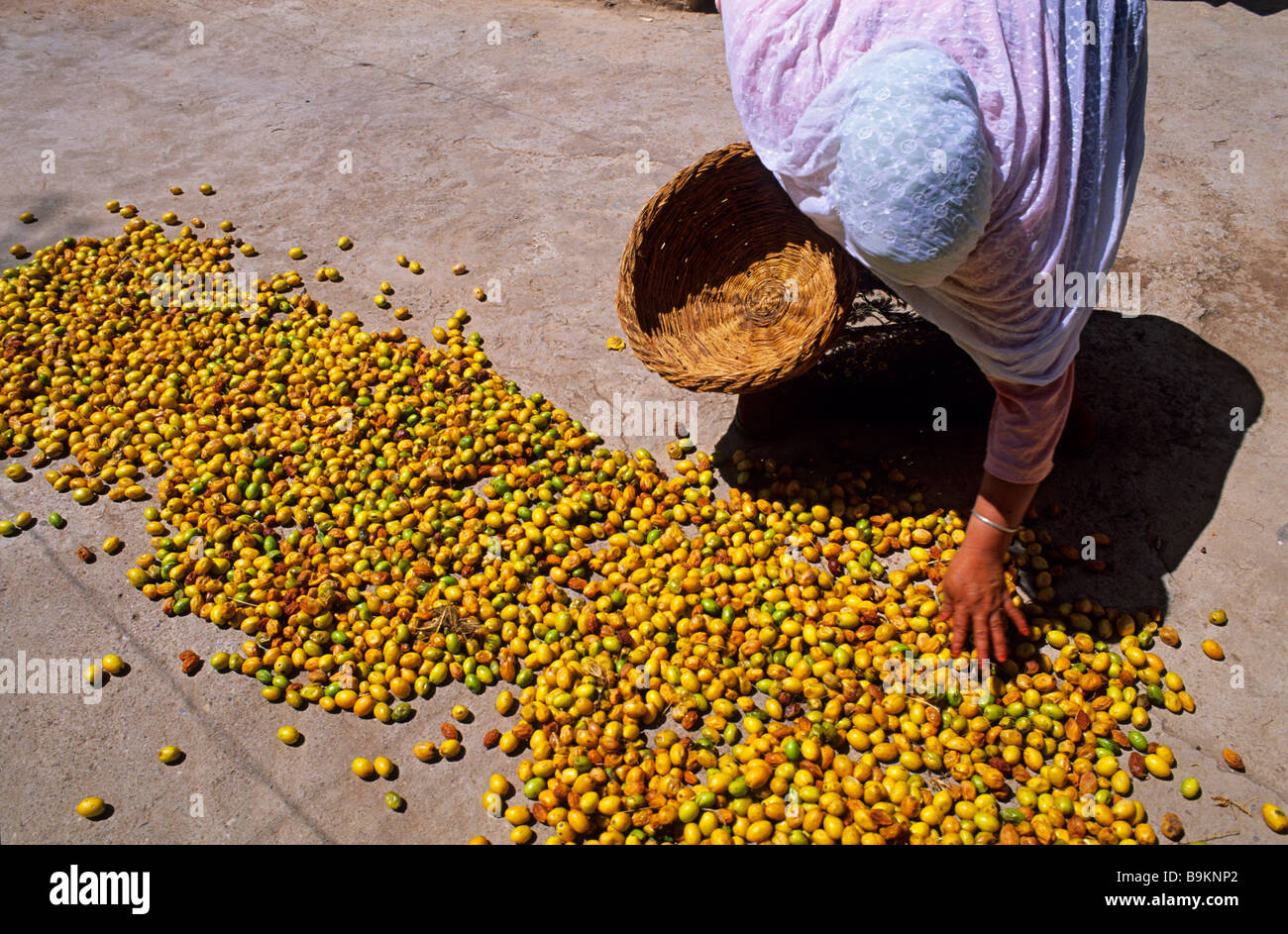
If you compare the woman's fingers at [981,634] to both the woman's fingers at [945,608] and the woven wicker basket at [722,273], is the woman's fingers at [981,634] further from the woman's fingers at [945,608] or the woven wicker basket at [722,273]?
the woven wicker basket at [722,273]

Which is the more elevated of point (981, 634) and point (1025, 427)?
point (1025, 427)

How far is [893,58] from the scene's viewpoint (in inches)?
72.7

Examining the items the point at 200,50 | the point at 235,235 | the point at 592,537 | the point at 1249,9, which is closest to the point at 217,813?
the point at 592,537

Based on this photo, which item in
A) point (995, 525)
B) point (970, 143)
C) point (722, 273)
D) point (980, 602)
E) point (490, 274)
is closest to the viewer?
point (970, 143)

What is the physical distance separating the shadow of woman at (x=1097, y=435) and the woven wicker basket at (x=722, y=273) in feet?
1.03

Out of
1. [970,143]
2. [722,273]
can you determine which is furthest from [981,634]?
[722,273]

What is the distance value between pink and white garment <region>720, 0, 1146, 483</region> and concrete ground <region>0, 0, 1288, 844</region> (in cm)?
120

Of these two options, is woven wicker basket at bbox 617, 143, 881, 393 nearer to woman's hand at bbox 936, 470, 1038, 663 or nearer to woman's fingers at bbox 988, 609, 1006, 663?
woman's hand at bbox 936, 470, 1038, 663

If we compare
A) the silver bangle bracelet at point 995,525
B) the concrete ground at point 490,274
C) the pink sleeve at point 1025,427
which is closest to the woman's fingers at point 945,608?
the silver bangle bracelet at point 995,525

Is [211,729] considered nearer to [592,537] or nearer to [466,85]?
[592,537]

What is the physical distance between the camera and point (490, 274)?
4.38m

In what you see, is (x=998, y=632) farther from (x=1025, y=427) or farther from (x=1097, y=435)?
(x=1097, y=435)

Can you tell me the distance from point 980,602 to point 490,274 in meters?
2.89

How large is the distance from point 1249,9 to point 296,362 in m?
7.19
